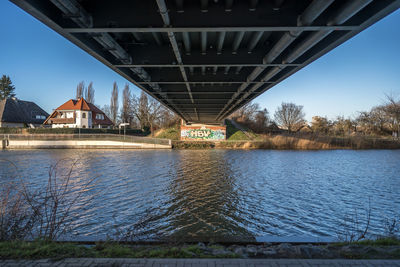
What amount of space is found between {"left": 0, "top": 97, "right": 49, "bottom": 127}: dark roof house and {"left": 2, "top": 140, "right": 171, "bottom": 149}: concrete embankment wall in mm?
16001

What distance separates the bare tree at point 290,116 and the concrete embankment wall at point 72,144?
37931 millimetres

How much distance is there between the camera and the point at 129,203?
8.73m

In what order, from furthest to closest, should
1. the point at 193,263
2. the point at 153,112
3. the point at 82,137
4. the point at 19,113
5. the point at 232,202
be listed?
the point at 153,112 → the point at 19,113 → the point at 82,137 → the point at 232,202 → the point at 193,263

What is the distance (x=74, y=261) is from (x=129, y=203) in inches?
223

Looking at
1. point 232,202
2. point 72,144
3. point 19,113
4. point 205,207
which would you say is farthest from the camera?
point 19,113

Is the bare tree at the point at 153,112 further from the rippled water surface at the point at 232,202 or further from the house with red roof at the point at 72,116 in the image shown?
the rippled water surface at the point at 232,202

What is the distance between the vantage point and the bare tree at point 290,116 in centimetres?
5959

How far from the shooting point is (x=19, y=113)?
168ft

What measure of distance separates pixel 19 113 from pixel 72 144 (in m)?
26.7

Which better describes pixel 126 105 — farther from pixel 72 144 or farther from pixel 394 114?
pixel 394 114

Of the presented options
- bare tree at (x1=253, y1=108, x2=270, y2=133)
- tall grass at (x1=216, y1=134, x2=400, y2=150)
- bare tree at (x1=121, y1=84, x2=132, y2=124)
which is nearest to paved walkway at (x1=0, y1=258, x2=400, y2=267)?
tall grass at (x1=216, y1=134, x2=400, y2=150)

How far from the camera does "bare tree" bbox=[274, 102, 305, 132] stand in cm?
5959

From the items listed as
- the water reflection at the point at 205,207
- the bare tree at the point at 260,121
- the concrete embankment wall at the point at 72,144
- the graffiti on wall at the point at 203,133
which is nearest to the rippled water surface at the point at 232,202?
the water reflection at the point at 205,207

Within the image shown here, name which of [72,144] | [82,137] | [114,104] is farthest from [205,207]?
[114,104]
